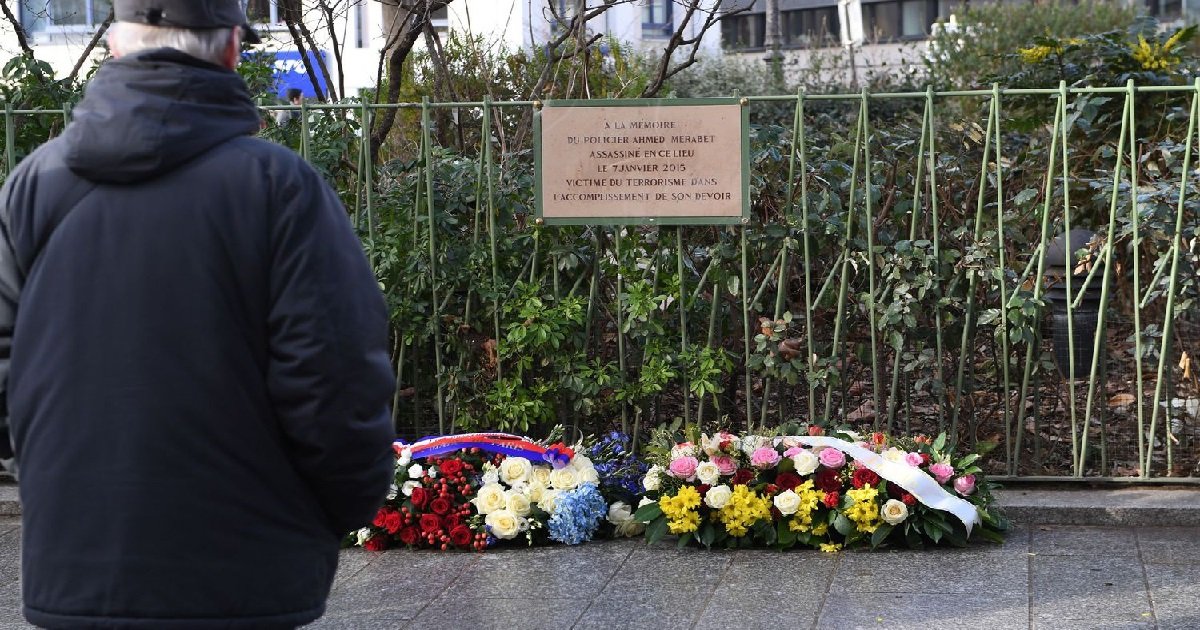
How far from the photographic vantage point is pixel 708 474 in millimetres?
5371

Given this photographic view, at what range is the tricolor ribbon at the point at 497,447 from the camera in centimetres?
560

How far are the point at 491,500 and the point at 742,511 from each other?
935mm

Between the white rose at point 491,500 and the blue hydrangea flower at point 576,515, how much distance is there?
19 centimetres

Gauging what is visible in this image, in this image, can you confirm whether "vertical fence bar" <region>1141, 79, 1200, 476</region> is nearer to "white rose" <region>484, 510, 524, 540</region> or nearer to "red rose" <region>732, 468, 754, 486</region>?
"red rose" <region>732, 468, 754, 486</region>

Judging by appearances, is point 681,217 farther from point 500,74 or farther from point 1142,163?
point 500,74

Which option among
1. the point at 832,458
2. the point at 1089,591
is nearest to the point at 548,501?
the point at 832,458

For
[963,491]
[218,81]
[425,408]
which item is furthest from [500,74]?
[218,81]

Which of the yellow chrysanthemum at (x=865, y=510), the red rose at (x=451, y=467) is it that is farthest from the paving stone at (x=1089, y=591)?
the red rose at (x=451, y=467)

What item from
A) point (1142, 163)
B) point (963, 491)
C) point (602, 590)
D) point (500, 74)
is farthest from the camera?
point (500, 74)

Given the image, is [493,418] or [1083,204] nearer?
[493,418]

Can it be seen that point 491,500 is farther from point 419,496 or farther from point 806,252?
point 806,252

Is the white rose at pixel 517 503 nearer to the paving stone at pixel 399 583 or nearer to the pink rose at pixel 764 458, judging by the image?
the paving stone at pixel 399 583

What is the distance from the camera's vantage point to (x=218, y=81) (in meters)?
2.41

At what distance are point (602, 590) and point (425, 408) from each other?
1640mm
